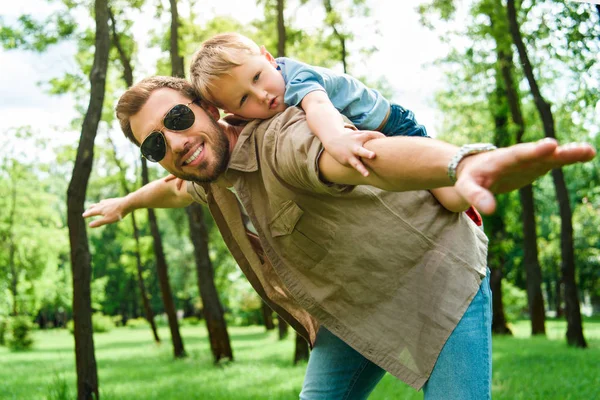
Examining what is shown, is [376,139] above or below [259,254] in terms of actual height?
above

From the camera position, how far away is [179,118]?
2461 mm

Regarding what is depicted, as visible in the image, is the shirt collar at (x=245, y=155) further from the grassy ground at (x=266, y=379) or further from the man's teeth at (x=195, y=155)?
the grassy ground at (x=266, y=379)

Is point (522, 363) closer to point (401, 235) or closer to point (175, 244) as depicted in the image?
point (401, 235)

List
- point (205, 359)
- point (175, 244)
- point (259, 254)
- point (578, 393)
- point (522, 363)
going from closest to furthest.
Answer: point (259, 254), point (578, 393), point (522, 363), point (205, 359), point (175, 244)

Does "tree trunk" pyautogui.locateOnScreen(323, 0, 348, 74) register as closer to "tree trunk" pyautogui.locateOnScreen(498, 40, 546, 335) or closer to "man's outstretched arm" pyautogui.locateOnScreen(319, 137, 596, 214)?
"tree trunk" pyautogui.locateOnScreen(498, 40, 546, 335)

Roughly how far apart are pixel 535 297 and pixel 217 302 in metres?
7.63

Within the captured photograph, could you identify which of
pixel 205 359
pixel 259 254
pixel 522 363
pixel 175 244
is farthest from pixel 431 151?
pixel 175 244

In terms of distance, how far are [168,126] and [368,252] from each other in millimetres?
909

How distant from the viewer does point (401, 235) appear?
218cm

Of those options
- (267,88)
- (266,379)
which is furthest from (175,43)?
(267,88)

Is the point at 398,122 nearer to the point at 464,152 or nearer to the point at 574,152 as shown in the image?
the point at 464,152

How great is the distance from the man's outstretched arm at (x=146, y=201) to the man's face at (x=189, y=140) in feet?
1.81

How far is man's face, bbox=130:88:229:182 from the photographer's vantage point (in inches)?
93.8

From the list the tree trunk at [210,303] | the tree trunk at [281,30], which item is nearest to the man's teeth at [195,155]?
the tree trunk at [281,30]
